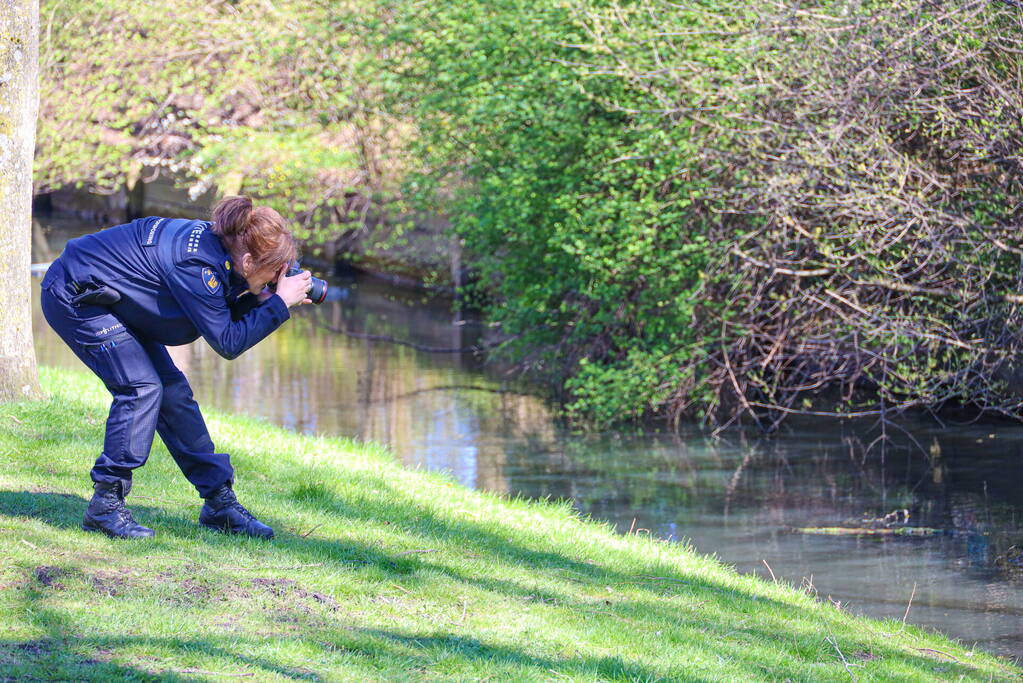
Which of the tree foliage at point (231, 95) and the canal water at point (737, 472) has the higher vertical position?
the tree foliage at point (231, 95)

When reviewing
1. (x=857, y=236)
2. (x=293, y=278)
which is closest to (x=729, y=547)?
(x=857, y=236)

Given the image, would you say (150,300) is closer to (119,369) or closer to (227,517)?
(119,369)

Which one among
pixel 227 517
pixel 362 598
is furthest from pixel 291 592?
pixel 227 517

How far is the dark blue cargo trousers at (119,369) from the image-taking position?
5320 mm

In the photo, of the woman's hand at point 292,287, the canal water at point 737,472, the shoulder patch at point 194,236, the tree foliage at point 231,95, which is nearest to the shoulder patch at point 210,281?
the shoulder patch at point 194,236

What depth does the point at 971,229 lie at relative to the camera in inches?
471

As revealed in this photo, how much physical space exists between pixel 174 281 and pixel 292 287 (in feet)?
1.70

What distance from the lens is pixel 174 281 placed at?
5.16 meters

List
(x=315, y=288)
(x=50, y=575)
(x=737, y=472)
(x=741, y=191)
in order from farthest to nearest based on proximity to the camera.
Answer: (x=737, y=472) → (x=741, y=191) → (x=315, y=288) → (x=50, y=575)

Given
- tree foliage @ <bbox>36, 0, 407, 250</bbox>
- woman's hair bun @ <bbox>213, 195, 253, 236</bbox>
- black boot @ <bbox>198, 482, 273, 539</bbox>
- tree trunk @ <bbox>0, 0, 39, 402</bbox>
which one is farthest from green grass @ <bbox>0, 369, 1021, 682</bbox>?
tree foliage @ <bbox>36, 0, 407, 250</bbox>

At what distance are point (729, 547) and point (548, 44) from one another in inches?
292

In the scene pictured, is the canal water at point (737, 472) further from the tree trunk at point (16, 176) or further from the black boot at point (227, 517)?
the tree trunk at point (16, 176)

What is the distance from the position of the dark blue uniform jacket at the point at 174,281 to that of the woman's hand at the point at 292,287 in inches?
2.4

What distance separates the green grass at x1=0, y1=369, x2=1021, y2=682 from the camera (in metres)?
4.48
